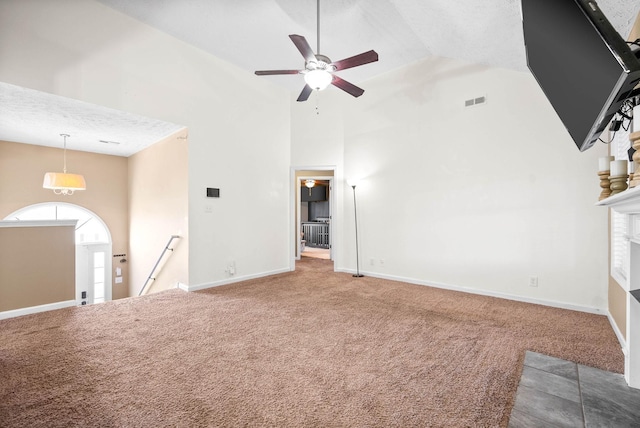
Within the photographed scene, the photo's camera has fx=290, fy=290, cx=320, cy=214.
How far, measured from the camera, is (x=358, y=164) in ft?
18.2

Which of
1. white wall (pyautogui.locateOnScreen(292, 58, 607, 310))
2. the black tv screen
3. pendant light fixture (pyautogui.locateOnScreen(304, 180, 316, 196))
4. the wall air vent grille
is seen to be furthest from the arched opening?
the black tv screen

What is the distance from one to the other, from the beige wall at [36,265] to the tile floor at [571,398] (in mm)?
4738

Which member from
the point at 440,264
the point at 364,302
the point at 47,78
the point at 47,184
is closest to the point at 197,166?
the point at 47,78

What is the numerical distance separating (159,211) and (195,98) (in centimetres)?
216

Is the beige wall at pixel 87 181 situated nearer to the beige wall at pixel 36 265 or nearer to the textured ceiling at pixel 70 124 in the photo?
the textured ceiling at pixel 70 124

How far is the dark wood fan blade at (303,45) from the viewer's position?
8.84 ft

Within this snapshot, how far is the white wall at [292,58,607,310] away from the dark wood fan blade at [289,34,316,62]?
2562mm

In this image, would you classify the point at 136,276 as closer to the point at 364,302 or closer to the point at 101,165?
the point at 101,165

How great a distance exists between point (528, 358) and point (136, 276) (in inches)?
272

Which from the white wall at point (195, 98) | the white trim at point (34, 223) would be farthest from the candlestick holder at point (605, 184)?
the white trim at point (34, 223)

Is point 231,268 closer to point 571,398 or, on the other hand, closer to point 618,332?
point 571,398

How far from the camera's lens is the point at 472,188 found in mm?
4328

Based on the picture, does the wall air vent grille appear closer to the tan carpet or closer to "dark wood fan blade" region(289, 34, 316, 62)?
"dark wood fan blade" region(289, 34, 316, 62)

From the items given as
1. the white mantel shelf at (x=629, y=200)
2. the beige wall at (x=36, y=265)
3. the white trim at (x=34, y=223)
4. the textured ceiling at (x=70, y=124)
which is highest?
the textured ceiling at (x=70, y=124)
